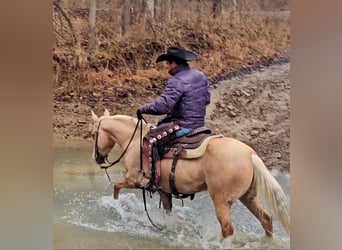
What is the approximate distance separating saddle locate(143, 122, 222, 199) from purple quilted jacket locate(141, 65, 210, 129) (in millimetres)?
54

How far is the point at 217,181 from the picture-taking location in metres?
2.28

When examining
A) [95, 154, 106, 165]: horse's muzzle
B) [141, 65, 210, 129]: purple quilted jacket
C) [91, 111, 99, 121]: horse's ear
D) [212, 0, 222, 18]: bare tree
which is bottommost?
[95, 154, 106, 165]: horse's muzzle

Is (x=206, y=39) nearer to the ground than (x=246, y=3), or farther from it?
nearer to the ground

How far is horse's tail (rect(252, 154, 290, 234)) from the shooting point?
2.26 meters

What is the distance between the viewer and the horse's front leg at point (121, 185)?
2.34m

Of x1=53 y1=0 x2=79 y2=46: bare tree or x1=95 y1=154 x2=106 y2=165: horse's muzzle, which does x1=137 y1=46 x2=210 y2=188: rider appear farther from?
x1=53 y1=0 x2=79 y2=46: bare tree

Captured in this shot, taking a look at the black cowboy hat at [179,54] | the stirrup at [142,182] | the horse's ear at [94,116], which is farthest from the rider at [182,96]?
the horse's ear at [94,116]

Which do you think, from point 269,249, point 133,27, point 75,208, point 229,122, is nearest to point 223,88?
point 229,122

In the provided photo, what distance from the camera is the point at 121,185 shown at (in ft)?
7.68

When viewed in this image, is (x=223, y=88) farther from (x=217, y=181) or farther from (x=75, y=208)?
(x=75, y=208)

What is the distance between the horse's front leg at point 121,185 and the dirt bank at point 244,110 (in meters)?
0.30

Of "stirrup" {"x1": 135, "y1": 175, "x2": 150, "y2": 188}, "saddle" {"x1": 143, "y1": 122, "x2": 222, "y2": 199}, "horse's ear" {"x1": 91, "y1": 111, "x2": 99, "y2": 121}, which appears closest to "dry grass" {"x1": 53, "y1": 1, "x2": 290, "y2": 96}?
"horse's ear" {"x1": 91, "y1": 111, "x2": 99, "y2": 121}

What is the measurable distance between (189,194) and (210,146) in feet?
0.92
